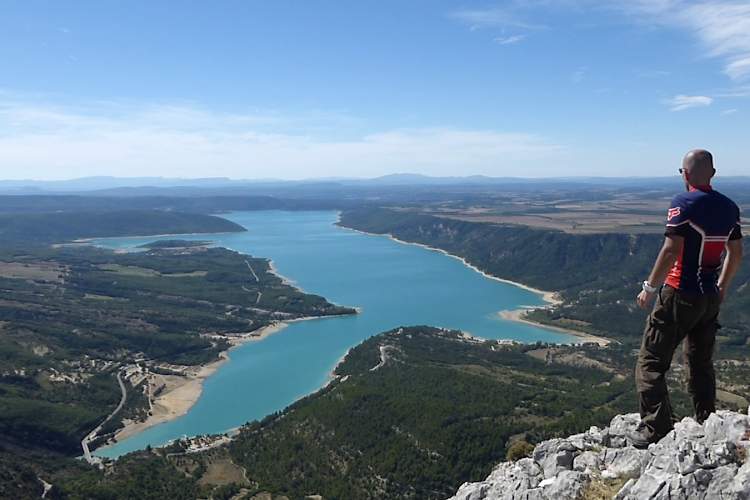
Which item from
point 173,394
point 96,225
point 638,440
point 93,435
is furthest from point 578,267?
point 96,225

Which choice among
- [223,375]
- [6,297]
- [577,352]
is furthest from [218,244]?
[577,352]

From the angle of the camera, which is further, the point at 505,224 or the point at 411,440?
the point at 505,224

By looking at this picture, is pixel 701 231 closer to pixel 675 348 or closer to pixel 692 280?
pixel 692 280

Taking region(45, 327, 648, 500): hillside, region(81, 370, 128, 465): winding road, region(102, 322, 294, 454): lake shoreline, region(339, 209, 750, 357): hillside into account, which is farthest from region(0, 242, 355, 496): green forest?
region(339, 209, 750, 357): hillside

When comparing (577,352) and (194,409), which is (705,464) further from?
(577,352)

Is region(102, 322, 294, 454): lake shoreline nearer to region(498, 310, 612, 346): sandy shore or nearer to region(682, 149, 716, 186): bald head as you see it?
region(498, 310, 612, 346): sandy shore
